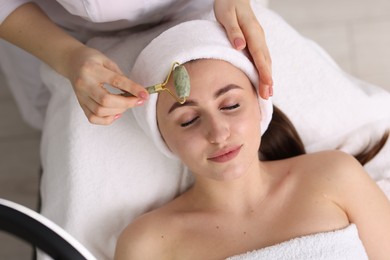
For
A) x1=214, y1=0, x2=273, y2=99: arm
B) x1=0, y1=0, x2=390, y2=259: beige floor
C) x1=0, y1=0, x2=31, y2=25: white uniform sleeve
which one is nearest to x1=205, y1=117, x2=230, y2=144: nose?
x1=214, y1=0, x2=273, y2=99: arm

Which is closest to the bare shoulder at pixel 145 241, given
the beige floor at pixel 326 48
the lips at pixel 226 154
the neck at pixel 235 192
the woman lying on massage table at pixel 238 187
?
the woman lying on massage table at pixel 238 187

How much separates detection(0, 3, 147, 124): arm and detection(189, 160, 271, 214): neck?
27 centimetres

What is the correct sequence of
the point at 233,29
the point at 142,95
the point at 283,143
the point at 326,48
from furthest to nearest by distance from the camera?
the point at 326,48 < the point at 283,143 < the point at 233,29 < the point at 142,95

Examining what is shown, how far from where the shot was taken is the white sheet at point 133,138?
1421mm

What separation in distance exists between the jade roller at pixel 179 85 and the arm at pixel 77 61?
41mm

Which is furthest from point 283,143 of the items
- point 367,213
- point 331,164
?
point 367,213

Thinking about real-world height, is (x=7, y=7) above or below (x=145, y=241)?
above

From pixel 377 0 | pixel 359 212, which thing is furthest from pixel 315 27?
pixel 359 212

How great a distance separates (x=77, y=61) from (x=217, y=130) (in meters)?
0.31

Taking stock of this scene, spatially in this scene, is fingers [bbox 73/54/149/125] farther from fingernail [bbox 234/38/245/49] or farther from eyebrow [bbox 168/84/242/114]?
fingernail [bbox 234/38/245/49]

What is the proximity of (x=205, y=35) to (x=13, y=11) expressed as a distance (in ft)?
1.40

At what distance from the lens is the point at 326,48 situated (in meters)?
2.07

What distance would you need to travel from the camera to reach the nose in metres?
1.17

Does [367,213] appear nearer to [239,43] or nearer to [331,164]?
[331,164]
